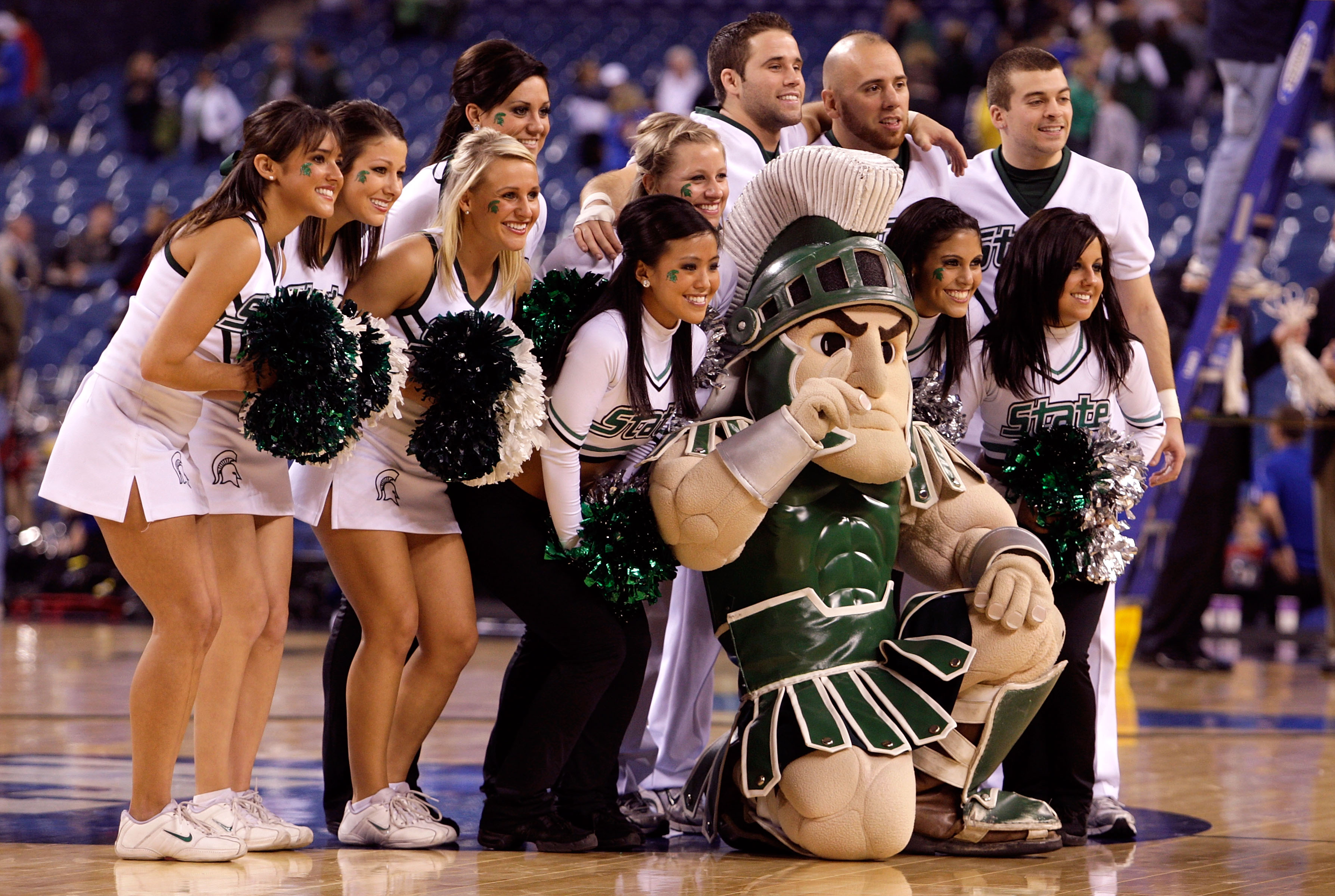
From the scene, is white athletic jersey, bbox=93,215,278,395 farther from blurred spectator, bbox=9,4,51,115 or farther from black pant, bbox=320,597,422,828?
blurred spectator, bbox=9,4,51,115

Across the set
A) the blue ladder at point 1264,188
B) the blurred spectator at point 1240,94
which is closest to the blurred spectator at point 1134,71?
the blurred spectator at point 1240,94

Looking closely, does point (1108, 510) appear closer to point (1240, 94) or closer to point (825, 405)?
point (825, 405)

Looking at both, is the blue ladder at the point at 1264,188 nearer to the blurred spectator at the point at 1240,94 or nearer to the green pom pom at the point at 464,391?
the blurred spectator at the point at 1240,94

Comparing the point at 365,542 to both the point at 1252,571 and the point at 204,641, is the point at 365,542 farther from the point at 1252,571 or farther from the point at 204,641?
the point at 1252,571

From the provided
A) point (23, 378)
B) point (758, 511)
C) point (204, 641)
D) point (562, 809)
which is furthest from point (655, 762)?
point (23, 378)

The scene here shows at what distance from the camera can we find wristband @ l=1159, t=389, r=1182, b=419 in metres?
4.93

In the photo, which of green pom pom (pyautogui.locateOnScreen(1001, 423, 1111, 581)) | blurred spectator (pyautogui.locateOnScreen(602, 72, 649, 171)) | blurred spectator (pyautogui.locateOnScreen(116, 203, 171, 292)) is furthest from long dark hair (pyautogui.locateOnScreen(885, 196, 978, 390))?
blurred spectator (pyautogui.locateOnScreen(602, 72, 649, 171))

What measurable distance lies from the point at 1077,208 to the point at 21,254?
10856 millimetres

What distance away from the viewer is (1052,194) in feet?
16.1

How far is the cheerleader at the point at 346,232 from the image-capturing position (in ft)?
13.6

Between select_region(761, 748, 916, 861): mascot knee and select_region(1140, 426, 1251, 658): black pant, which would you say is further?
select_region(1140, 426, 1251, 658): black pant

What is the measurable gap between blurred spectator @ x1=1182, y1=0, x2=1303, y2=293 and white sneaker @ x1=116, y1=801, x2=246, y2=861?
559cm

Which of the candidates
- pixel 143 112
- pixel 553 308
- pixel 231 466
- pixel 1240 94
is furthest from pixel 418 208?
pixel 143 112

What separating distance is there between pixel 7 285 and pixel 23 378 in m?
3.58
